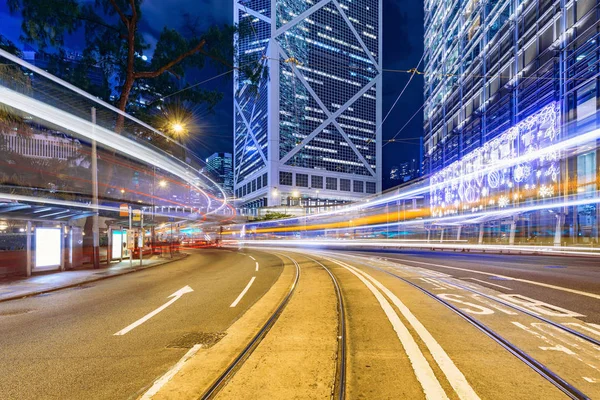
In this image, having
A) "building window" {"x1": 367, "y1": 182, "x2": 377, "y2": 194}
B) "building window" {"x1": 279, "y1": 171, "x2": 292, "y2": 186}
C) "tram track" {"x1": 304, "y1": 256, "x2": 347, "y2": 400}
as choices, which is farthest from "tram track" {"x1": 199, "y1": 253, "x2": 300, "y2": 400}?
"building window" {"x1": 367, "y1": 182, "x2": 377, "y2": 194}

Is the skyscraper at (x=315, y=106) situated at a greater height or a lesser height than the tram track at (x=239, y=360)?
greater

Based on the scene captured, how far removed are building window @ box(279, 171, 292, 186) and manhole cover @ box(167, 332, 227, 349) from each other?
385 ft

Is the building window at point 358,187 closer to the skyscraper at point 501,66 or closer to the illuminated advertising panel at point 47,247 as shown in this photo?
the skyscraper at point 501,66

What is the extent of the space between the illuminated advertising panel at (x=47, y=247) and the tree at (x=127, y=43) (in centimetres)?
684

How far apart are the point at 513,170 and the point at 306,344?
35.7 meters

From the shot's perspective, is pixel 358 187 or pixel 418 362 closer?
pixel 418 362

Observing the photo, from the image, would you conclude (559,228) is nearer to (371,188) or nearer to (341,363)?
(341,363)

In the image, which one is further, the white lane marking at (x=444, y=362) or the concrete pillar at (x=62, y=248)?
the concrete pillar at (x=62, y=248)

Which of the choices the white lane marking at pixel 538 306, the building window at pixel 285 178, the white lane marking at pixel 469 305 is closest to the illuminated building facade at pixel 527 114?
the white lane marking at pixel 538 306

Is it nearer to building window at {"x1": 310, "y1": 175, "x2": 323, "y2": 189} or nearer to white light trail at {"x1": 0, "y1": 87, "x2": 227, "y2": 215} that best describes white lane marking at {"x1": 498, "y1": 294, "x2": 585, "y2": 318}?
white light trail at {"x1": 0, "y1": 87, "x2": 227, "y2": 215}

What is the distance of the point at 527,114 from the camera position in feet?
118

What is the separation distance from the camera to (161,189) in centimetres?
3834

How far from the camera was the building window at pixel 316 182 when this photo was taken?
129125mm

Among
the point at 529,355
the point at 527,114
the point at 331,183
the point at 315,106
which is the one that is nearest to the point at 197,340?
the point at 529,355
